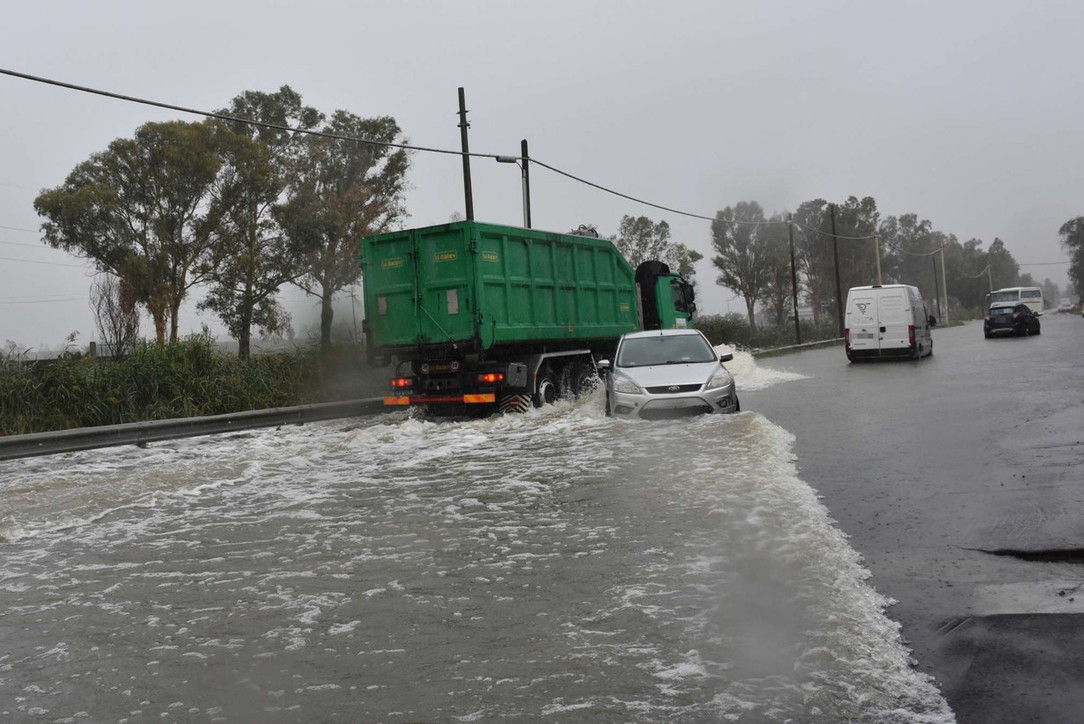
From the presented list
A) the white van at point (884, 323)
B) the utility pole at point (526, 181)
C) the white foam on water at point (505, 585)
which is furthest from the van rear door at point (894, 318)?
the white foam on water at point (505, 585)

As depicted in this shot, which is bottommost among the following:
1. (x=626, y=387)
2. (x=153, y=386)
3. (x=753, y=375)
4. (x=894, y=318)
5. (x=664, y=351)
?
(x=753, y=375)

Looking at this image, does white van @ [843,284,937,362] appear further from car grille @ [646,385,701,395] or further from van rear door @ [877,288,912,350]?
car grille @ [646,385,701,395]

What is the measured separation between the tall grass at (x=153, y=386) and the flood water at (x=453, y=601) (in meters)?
5.07

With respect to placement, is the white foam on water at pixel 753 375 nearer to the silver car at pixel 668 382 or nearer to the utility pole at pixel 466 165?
the silver car at pixel 668 382

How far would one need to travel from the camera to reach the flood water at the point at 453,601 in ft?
12.0

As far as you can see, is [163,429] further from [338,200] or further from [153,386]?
[338,200]

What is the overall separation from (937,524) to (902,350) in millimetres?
20881

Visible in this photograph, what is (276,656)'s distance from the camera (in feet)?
13.8

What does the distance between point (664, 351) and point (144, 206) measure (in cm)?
2549

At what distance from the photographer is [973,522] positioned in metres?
6.39

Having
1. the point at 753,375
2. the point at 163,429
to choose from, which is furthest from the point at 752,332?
the point at 163,429

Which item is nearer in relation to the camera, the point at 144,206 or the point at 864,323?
the point at 864,323

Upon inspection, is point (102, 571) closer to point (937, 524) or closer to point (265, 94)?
point (937, 524)

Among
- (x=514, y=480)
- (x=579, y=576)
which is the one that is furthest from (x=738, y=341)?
(x=579, y=576)
